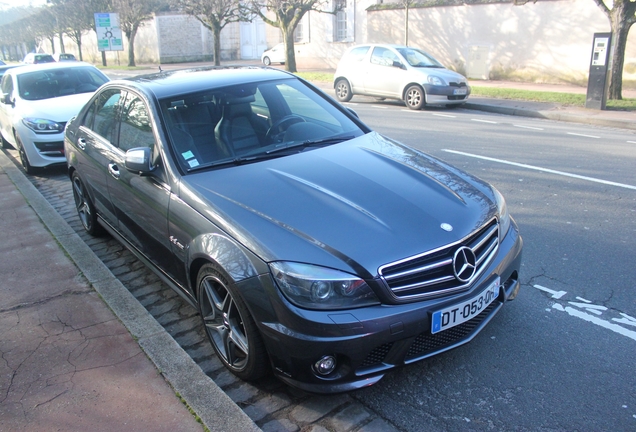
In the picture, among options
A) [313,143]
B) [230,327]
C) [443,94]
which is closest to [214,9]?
[443,94]

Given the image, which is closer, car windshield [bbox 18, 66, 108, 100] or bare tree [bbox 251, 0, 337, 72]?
car windshield [bbox 18, 66, 108, 100]

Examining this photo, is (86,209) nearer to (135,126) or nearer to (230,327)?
(135,126)

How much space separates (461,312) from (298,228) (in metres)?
0.96

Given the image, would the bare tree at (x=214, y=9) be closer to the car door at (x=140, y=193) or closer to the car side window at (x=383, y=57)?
the car side window at (x=383, y=57)

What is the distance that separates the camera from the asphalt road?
2.92 m

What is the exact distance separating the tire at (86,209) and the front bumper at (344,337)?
327 centimetres

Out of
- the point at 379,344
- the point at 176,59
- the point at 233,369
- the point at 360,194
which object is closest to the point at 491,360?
the point at 379,344

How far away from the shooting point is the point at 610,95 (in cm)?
1531

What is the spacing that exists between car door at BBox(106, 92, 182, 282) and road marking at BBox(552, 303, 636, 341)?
8.71 feet

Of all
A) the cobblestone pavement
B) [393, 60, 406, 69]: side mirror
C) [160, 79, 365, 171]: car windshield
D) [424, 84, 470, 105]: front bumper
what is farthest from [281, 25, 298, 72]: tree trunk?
[160, 79, 365, 171]: car windshield

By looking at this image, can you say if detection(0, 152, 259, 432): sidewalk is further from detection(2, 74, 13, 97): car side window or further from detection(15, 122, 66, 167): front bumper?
detection(2, 74, 13, 97): car side window

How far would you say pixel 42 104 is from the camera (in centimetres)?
911

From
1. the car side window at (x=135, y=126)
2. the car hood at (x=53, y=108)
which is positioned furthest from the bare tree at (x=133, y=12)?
the car side window at (x=135, y=126)

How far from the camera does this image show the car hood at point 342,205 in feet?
9.53
